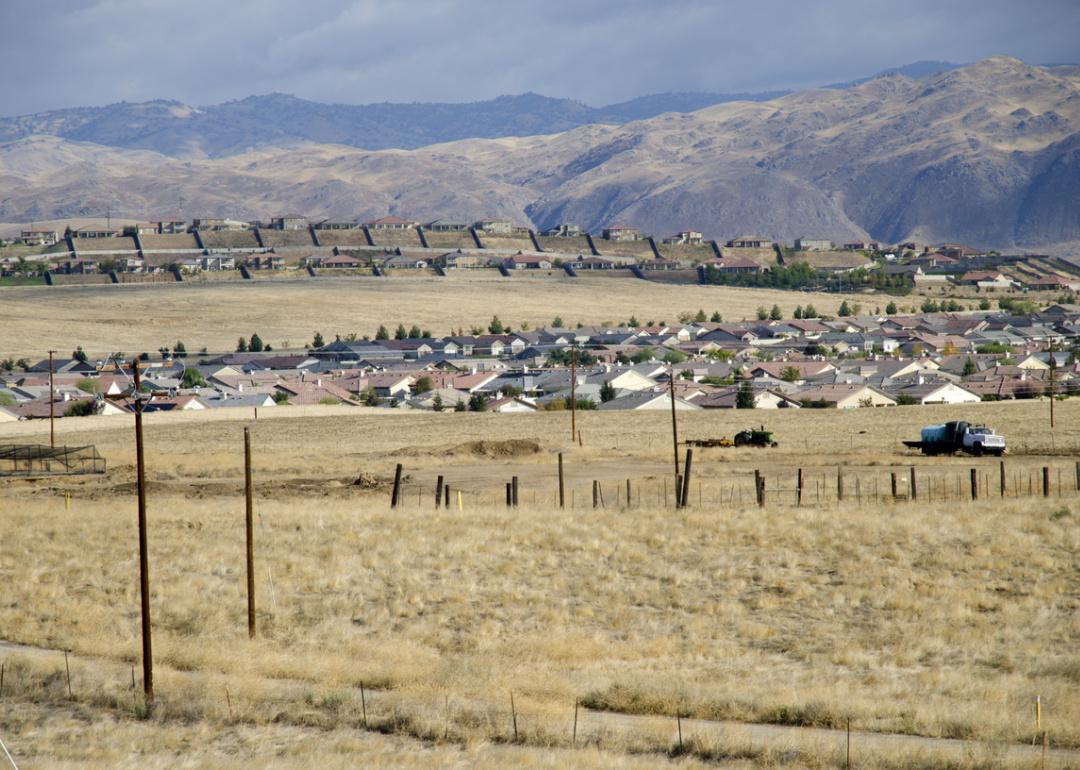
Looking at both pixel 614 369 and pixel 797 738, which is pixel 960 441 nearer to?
pixel 797 738

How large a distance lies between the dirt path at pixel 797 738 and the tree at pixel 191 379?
95.4 meters

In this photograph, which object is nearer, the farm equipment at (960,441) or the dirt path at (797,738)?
the dirt path at (797,738)

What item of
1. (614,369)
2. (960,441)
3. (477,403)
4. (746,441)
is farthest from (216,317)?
(960,441)

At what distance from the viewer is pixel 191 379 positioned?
117938 mm

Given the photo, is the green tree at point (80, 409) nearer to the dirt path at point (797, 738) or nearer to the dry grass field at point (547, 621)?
the dry grass field at point (547, 621)

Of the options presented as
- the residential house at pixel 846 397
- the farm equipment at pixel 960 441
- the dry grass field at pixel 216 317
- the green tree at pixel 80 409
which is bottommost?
the residential house at pixel 846 397

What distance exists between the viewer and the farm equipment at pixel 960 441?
57219 millimetres

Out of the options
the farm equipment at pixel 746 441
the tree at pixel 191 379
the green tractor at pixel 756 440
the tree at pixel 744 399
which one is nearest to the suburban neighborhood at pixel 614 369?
the tree at pixel 744 399

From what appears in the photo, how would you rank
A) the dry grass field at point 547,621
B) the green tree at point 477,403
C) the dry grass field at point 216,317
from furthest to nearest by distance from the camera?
the dry grass field at point 216,317
the green tree at point 477,403
the dry grass field at point 547,621

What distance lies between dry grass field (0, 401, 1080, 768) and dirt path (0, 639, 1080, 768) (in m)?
0.09

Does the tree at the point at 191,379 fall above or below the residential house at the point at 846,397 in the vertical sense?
above

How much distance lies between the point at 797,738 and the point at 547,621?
11.1 metres

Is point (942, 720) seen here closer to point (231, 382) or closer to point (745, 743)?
point (745, 743)

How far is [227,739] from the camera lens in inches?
879
